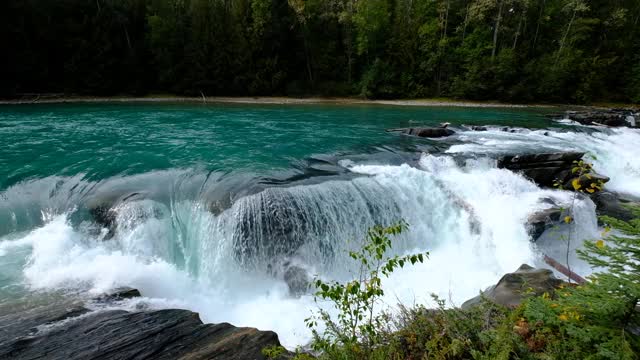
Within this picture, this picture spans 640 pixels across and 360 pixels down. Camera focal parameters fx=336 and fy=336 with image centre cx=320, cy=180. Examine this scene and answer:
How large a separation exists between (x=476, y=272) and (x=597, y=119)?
797 inches

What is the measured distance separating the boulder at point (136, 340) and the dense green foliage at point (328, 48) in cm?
3256

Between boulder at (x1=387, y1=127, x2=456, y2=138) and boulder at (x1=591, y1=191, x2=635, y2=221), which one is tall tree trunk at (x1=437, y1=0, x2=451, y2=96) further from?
boulder at (x1=591, y1=191, x2=635, y2=221)

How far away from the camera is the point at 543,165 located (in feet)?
36.8

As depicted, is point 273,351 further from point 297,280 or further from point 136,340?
point 297,280

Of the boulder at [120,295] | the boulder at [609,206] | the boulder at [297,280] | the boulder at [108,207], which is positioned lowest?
the boulder at [297,280]

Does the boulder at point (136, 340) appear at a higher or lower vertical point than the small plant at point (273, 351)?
lower

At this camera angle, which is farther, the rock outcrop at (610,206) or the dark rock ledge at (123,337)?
the rock outcrop at (610,206)

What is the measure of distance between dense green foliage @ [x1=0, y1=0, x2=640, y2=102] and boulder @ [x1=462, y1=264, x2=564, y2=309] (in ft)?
107

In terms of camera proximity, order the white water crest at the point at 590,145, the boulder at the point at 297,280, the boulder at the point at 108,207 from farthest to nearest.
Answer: the white water crest at the point at 590,145, the boulder at the point at 108,207, the boulder at the point at 297,280

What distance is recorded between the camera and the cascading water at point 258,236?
20.7ft

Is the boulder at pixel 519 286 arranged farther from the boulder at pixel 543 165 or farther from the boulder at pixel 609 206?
the boulder at pixel 543 165

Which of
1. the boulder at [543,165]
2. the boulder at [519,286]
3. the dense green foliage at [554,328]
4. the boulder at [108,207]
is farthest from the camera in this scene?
the boulder at [543,165]

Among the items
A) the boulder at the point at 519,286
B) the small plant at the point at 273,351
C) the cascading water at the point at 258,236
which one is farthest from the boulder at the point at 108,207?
the boulder at the point at 519,286

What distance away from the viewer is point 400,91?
3725 cm
